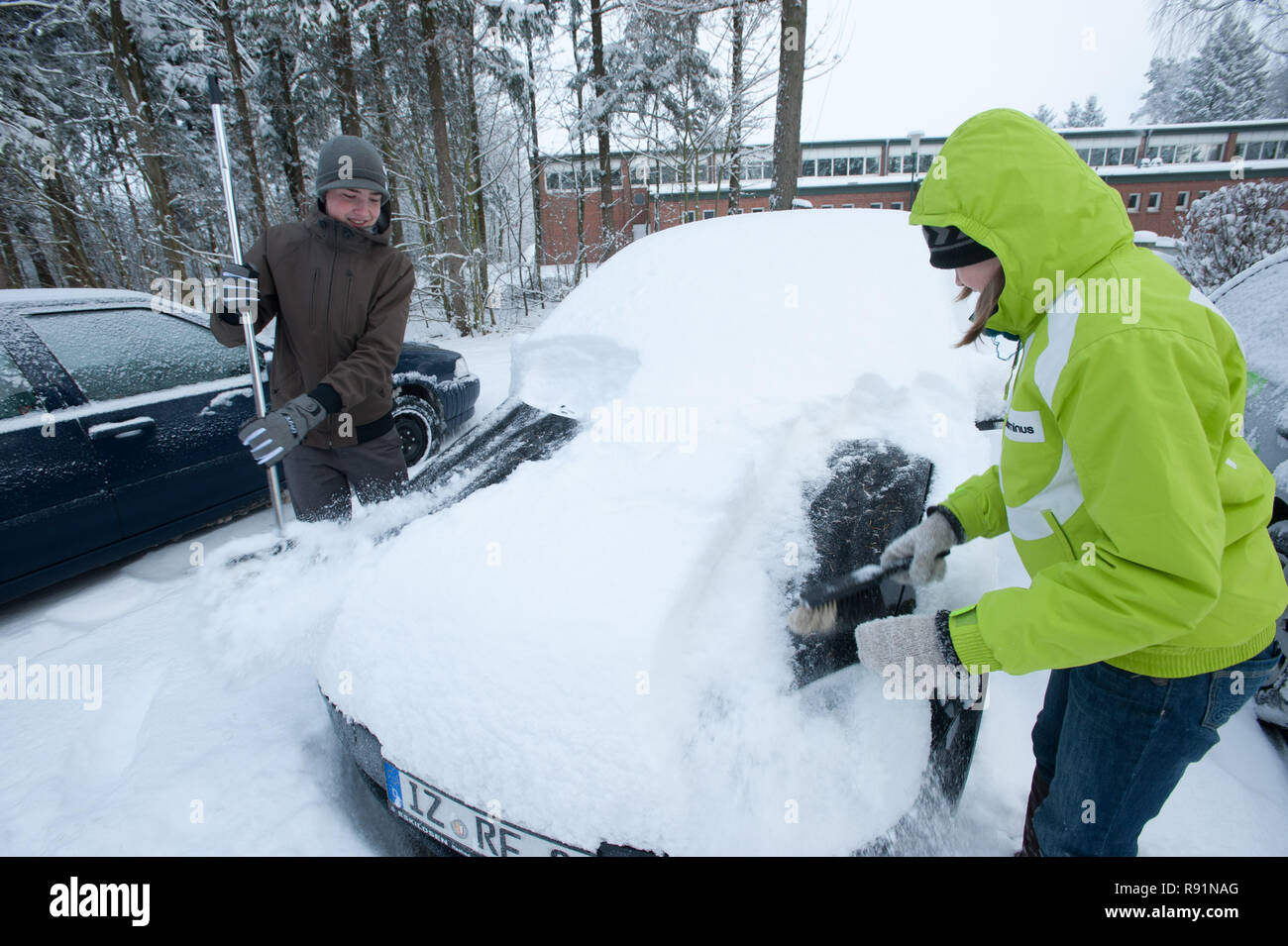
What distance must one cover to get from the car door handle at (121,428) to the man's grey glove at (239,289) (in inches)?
48.7

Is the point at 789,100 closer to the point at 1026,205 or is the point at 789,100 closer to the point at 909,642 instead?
the point at 1026,205

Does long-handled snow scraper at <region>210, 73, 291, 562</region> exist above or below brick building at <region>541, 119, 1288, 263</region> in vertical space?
below

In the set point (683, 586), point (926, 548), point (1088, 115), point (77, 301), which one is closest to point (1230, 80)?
point (1088, 115)

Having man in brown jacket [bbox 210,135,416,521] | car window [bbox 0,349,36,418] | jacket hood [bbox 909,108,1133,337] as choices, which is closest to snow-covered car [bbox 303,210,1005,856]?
man in brown jacket [bbox 210,135,416,521]

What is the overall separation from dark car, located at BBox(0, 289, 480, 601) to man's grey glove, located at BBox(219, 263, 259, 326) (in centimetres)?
128

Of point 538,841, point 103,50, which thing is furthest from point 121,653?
point 103,50

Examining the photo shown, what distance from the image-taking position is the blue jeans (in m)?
1.09

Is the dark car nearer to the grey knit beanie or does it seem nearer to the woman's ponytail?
the grey knit beanie

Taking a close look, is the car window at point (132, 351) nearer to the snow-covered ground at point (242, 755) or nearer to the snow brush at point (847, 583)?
the snow-covered ground at point (242, 755)

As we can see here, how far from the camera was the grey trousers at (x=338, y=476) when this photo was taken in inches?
104

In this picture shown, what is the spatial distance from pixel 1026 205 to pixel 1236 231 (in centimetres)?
929

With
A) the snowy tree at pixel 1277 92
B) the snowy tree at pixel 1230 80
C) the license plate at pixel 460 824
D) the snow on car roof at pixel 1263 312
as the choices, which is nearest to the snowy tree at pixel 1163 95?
the snowy tree at pixel 1230 80

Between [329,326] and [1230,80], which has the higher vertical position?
[1230,80]

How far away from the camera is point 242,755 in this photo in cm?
202
